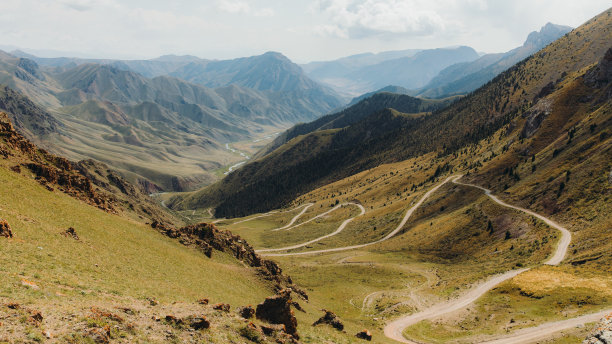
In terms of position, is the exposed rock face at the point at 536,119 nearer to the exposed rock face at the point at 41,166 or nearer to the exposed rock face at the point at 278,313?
the exposed rock face at the point at 278,313

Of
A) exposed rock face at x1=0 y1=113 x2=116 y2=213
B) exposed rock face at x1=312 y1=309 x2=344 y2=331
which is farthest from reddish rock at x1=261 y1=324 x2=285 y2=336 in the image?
exposed rock face at x1=0 y1=113 x2=116 y2=213

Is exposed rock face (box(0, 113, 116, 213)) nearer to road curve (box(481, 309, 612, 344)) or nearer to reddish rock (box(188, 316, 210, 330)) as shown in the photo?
reddish rock (box(188, 316, 210, 330))

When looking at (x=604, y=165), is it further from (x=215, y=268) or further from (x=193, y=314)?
(x=193, y=314)

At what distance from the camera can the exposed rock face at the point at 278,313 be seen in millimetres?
31906

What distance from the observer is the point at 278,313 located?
1265 inches

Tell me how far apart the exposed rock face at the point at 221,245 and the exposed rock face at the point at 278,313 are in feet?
78.6

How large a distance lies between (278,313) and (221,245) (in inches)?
1283

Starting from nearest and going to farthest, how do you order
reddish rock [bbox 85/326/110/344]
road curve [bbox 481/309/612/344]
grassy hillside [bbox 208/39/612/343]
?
reddish rock [bbox 85/326/110/344] < road curve [bbox 481/309/612/344] < grassy hillside [bbox 208/39/612/343]

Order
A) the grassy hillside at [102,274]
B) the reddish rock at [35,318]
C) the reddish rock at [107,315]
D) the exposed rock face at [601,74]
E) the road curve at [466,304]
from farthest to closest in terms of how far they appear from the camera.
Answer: the exposed rock face at [601,74] < the road curve at [466,304] < the reddish rock at [107,315] < the grassy hillside at [102,274] < the reddish rock at [35,318]

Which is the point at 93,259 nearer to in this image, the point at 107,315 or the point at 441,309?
the point at 107,315

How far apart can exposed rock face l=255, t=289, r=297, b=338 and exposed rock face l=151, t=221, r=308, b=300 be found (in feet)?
78.6

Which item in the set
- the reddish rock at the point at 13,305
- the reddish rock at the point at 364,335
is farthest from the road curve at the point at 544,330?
the reddish rock at the point at 13,305

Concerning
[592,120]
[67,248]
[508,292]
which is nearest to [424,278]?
[508,292]

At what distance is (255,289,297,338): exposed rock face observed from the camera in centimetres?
3191
